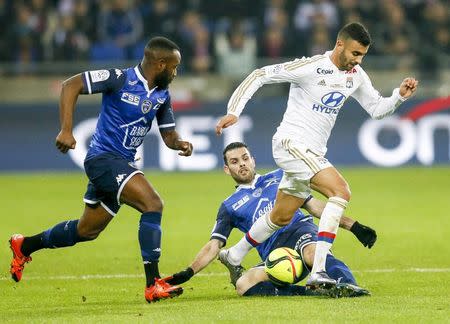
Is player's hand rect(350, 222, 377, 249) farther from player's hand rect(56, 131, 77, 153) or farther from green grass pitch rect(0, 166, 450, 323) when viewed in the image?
player's hand rect(56, 131, 77, 153)

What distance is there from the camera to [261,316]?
25.4 feet

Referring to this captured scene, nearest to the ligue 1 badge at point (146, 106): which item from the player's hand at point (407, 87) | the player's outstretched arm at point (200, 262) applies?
the player's outstretched arm at point (200, 262)

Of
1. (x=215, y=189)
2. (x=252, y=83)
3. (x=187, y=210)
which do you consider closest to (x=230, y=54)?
(x=215, y=189)

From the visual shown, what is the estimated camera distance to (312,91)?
9391 millimetres

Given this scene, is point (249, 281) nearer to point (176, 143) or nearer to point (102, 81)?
point (176, 143)

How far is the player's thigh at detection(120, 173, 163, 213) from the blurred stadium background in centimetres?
1223

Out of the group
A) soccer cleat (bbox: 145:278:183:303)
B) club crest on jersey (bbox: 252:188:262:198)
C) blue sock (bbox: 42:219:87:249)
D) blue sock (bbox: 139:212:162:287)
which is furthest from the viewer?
blue sock (bbox: 42:219:87:249)

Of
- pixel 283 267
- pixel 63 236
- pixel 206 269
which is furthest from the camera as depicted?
pixel 206 269

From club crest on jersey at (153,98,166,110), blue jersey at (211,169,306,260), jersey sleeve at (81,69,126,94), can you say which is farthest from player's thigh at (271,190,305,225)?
jersey sleeve at (81,69,126,94)

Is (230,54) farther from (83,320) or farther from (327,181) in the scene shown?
(83,320)

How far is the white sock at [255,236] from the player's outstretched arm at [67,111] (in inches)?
69.2

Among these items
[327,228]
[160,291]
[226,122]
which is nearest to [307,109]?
[226,122]

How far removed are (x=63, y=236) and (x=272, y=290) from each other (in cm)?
203

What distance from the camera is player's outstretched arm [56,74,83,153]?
28.1 ft
